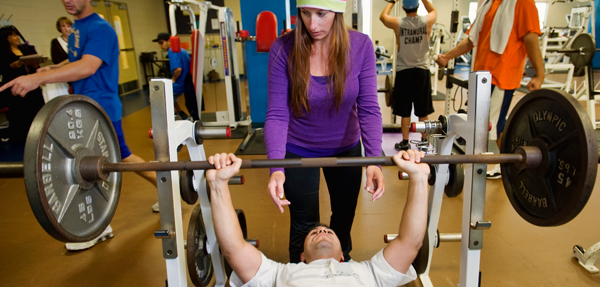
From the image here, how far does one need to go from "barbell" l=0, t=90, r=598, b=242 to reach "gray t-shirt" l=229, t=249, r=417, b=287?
0.37 m

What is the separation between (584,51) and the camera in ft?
11.5

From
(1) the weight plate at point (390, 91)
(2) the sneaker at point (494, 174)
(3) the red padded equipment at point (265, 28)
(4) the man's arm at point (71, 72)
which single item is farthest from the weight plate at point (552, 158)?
(3) the red padded equipment at point (265, 28)

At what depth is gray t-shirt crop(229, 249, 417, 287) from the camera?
1187 mm

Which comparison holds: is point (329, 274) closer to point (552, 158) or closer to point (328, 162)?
point (328, 162)

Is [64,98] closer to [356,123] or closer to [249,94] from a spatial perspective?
[356,123]

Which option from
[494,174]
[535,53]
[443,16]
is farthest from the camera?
[443,16]

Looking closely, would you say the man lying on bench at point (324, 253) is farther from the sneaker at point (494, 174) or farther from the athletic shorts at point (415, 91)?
the athletic shorts at point (415, 91)

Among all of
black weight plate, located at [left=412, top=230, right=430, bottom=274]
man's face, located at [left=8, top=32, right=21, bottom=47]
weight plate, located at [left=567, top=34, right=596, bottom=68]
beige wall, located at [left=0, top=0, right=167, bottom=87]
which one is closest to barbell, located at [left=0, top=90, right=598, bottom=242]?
black weight plate, located at [left=412, top=230, right=430, bottom=274]

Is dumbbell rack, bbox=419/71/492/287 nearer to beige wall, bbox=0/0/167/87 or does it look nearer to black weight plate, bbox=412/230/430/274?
black weight plate, bbox=412/230/430/274

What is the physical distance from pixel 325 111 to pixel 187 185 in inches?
23.1

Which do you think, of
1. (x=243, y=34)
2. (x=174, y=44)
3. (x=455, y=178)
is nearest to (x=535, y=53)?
(x=455, y=178)

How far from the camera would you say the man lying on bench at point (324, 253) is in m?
1.15

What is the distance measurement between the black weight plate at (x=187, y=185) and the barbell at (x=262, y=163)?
21 cm

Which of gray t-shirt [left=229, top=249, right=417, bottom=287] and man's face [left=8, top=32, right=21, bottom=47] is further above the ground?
man's face [left=8, top=32, right=21, bottom=47]
